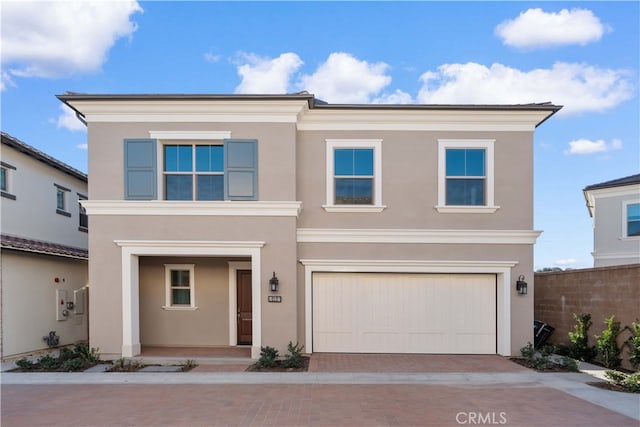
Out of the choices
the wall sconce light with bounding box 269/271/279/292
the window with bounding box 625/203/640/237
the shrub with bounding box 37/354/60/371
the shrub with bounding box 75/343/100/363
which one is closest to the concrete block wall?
the window with bounding box 625/203/640/237

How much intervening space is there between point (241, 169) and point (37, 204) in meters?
7.75

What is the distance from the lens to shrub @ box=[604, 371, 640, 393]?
7152mm

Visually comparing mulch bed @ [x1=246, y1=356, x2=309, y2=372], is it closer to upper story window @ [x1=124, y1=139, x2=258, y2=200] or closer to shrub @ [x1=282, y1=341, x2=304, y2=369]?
shrub @ [x1=282, y1=341, x2=304, y2=369]

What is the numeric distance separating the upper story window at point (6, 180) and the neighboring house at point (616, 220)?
2202 cm

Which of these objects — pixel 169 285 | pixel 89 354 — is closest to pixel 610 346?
pixel 169 285

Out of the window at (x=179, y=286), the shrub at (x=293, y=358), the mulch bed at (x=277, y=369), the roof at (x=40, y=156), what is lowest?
the mulch bed at (x=277, y=369)

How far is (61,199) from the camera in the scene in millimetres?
13648

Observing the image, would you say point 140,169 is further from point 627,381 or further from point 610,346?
point 610,346

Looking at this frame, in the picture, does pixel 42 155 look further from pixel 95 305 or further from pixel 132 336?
pixel 132 336

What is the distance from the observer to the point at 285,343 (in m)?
9.16

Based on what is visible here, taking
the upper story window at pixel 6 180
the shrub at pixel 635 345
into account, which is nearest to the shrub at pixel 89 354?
the upper story window at pixel 6 180

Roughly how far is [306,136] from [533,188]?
19.7ft

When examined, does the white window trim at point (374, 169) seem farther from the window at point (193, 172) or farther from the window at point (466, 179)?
the window at point (193, 172)

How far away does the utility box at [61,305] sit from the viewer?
1104 centimetres
